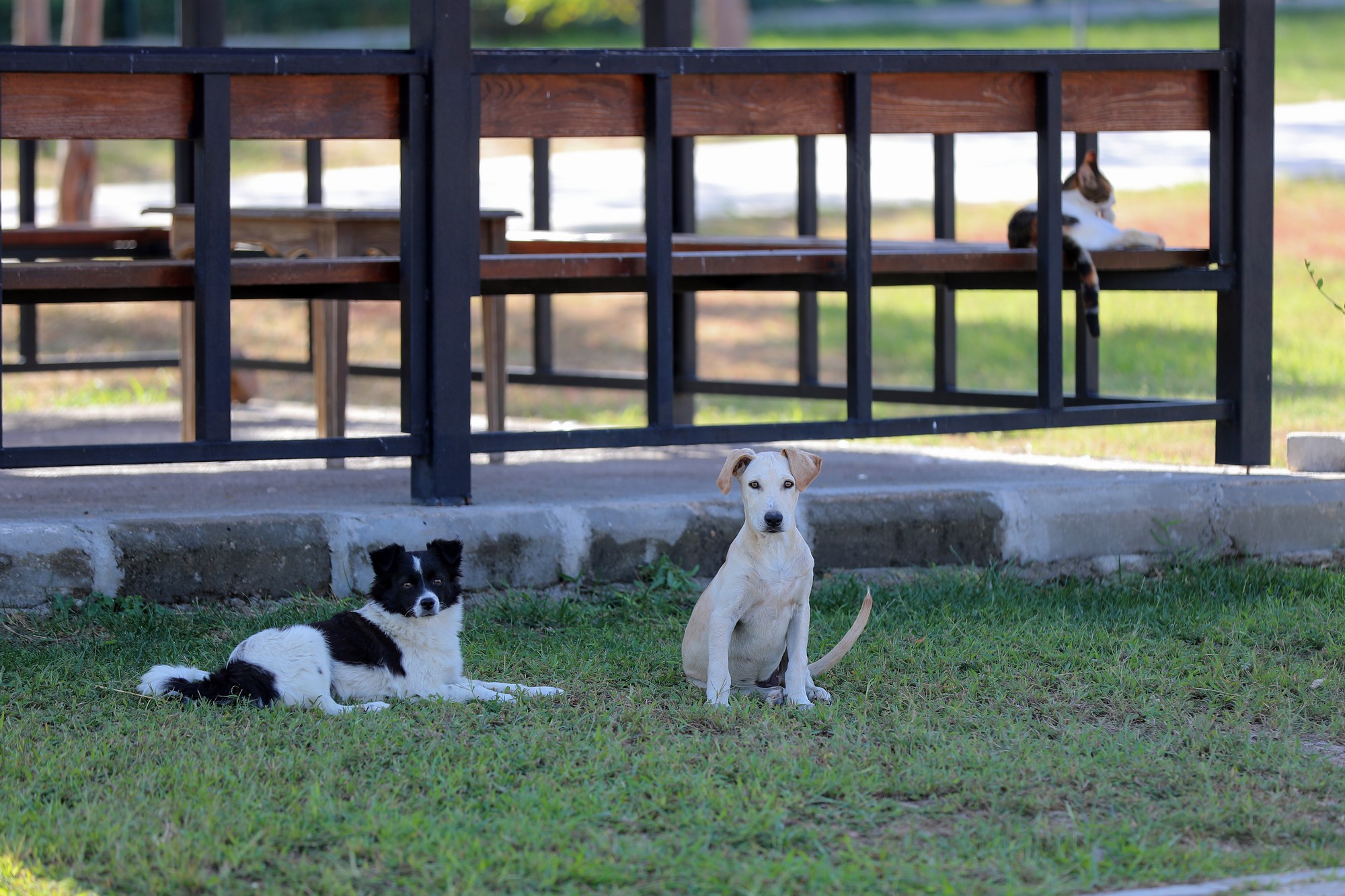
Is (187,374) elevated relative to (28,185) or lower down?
lower down

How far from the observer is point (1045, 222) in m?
6.71

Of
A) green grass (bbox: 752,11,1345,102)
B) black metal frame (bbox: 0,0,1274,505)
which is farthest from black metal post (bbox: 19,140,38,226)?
green grass (bbox: 752,11,1345,102)

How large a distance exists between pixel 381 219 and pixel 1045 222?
274 cm

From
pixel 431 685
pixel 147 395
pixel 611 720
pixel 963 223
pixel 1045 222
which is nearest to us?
pixel 611 720

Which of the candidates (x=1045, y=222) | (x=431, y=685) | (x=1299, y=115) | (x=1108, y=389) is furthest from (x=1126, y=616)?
(x=1299, y=115)

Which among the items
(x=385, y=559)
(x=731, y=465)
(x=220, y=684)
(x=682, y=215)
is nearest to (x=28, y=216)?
(x=682, y=215)

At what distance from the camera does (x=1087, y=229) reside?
710cm

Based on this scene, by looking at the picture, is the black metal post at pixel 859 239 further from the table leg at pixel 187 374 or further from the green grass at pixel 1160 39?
the green grass at pixel 1160 39

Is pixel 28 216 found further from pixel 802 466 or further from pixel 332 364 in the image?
pixel 802 466

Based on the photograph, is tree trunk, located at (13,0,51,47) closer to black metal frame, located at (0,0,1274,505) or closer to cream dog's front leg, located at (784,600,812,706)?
black metal frame, located at (0,0,1274,505)

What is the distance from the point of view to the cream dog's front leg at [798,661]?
185 inches

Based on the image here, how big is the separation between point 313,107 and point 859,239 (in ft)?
6.91

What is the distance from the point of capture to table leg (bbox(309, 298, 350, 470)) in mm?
7242

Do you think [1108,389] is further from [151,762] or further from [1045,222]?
[151,762]
